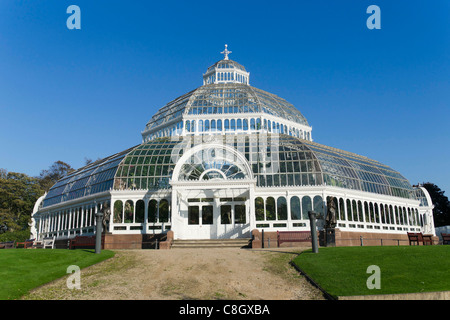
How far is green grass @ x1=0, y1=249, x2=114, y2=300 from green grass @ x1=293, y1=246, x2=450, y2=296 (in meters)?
10.6

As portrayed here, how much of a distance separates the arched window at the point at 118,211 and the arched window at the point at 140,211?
4.44ft

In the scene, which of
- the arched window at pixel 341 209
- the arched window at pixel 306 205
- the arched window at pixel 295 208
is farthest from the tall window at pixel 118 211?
the arched window at pixel 341 209

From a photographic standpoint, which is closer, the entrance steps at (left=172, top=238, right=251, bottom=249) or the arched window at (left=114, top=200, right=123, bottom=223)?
the entrance steps at (left=172, top=238, right=251, bottom=249)

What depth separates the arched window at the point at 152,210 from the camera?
104 ft

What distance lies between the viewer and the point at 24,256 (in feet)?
64.6

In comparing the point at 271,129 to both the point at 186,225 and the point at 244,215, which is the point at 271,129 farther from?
the point at 186,225

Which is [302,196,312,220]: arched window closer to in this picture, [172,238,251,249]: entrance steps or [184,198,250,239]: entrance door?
[184,198,250,239]: entrance door

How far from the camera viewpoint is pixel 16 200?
5834cm

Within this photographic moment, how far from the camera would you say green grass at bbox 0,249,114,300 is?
13.9 meters

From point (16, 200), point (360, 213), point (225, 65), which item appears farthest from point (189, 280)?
point (16, 200)

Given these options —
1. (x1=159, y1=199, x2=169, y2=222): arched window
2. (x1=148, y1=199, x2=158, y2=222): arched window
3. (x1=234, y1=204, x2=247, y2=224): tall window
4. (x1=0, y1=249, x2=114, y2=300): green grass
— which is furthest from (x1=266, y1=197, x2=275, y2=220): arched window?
(x1=0, y1=249, x2=114, y2=300): green grass
